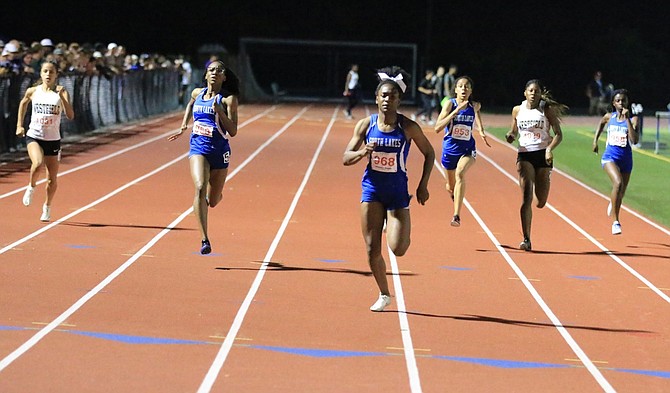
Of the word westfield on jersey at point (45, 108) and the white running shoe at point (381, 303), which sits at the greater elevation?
the word westfield on jersey at point (45, 108)

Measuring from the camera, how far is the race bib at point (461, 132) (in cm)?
1620

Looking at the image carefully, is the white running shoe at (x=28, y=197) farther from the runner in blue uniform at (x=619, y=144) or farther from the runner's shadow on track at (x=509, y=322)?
the runner in blue uniform at (x=619, y=144)

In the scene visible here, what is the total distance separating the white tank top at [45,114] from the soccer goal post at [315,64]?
152 feet

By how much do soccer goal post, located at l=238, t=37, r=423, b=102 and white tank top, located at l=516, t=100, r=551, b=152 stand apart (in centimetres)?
4722

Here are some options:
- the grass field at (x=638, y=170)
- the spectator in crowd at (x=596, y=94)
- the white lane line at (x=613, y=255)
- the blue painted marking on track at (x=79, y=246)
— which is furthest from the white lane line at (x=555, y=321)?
the spectator in crowd at (x=596, y=94)

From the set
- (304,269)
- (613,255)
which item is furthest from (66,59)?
(304,269)

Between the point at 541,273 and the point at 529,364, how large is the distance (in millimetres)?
4300

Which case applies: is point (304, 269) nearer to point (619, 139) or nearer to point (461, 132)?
point (461, 132)

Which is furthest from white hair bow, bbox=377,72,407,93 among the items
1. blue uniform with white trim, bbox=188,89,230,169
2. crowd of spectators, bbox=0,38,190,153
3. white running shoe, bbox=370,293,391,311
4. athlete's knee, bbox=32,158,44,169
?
crowd of spectators, bbox=0,38,190,153

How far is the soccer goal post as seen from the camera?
62.9 m

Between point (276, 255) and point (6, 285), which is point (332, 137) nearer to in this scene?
point (276, 255)

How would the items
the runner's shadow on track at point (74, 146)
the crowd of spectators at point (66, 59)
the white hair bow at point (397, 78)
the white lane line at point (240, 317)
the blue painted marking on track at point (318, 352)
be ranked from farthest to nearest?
the crowd of spectators at point (66, 59) < the runner's shadow on track at point (74, 146) < the white hair bow at point (397, 78) < the blue painted marking on track at point (318, 352) < the white lane line at point (240, 317)

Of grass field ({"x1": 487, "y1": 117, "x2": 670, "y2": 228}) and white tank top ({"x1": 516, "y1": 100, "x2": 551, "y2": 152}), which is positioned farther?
grass field ({"x1": 487, "y1": 117, "x2": 670, "y2": 228})

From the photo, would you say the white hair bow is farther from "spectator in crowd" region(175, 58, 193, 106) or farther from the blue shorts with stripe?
"spectator in crowd" region(175, 58, 193, 106)
